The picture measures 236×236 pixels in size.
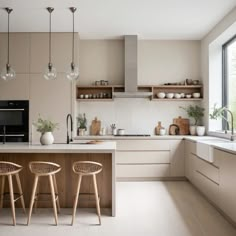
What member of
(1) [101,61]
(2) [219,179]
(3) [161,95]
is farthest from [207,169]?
(1) [101,61]

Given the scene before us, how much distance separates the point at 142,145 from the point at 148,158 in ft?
0.88

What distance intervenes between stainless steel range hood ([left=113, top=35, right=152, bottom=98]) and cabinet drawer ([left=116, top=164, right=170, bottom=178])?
1.40 m

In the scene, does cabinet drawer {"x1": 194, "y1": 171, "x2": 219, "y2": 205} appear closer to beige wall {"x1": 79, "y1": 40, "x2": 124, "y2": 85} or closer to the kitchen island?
the kitchen island

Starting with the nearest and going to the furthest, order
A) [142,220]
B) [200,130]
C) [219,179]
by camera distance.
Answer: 1. [142,220]
2. [219,179]
3. [200,130]

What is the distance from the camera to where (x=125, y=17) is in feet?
15.1

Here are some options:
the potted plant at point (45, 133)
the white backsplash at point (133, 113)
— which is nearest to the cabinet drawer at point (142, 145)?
the white backsplash at point (133, 113)

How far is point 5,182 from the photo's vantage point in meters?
3.69

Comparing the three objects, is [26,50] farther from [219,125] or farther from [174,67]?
[219,125]

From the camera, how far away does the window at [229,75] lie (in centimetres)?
500

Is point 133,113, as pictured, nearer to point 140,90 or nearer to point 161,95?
point 140,90

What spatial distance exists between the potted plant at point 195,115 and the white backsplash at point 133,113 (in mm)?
141

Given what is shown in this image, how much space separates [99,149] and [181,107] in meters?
3.16

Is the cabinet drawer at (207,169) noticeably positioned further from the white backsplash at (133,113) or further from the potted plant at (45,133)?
the potted plant at (45,133)

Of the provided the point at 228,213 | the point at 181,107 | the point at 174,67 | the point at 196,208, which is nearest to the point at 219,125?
the point at 181,107
